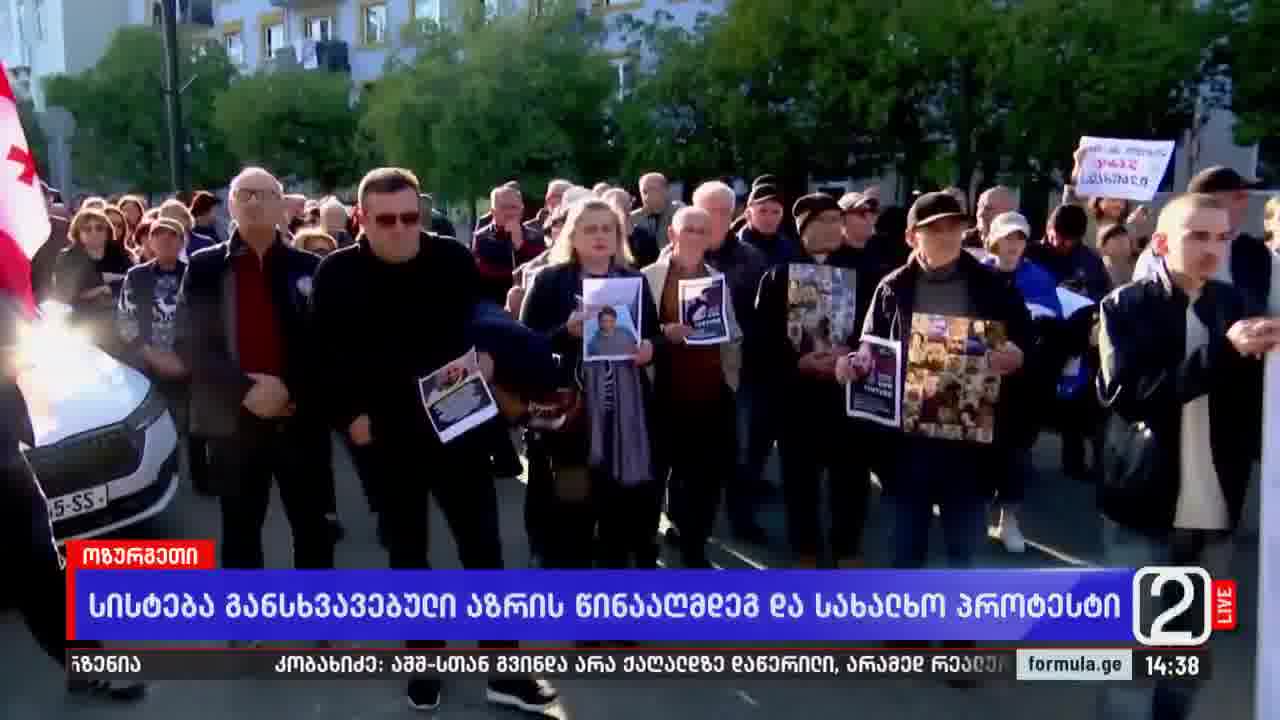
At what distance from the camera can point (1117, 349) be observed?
3.72 m

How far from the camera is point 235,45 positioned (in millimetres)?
42094

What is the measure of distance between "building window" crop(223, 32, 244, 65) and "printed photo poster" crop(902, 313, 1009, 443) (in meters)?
40.3

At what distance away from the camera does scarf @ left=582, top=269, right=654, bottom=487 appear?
192 inches

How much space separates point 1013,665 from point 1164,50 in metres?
13.3

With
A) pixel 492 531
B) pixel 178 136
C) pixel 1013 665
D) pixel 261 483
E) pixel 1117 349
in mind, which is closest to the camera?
pixel 1013 665

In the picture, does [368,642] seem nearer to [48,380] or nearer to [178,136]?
[48,380]

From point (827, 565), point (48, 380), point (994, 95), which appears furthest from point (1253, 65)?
point (48, 380)

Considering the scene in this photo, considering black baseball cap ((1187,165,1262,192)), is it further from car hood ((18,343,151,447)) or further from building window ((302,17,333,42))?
building window ((302,17,333,42))

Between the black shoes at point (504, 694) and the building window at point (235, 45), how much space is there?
40.1 metres

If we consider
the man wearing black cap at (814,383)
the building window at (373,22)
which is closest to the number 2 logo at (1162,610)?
the man wearing black cap at (814,383)

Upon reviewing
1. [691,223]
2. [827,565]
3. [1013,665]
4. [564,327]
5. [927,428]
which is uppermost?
[691,223]

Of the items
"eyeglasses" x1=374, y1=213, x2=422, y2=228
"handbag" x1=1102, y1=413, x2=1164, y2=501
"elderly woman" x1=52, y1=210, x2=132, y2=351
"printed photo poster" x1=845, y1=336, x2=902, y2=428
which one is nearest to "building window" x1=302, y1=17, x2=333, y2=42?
"elderly woman" x1=52, y1=210, x2=132, y2=351

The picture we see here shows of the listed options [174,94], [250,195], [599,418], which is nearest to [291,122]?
[174,94]

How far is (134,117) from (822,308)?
31941 mm
